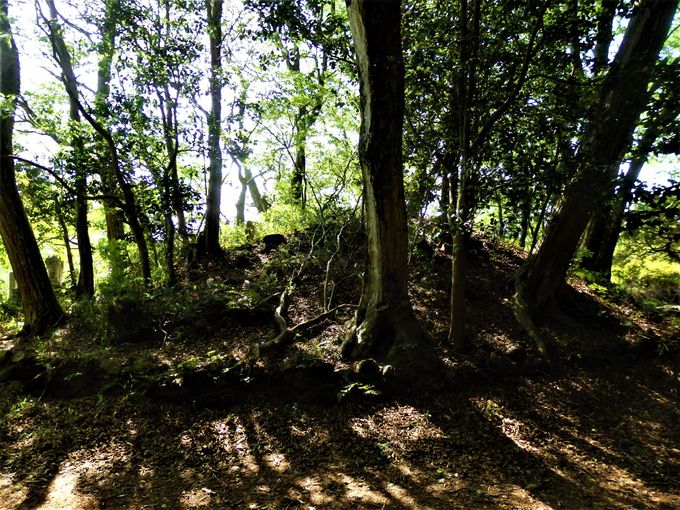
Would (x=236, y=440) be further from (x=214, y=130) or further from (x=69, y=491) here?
(x=214, y=130)

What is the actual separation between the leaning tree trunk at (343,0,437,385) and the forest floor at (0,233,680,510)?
483 mm

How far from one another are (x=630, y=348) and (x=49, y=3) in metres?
13.3

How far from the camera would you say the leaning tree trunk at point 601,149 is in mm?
4508

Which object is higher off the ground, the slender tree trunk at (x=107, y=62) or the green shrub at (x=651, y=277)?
the slender tree trunk at (x=107, y=62)

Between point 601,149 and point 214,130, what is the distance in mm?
7093

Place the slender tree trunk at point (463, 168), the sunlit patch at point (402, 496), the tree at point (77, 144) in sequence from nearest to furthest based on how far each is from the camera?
the sunlit patch at point (402, 496), the slender tree trunk at point (463, 168), the tree at point (77, 144)

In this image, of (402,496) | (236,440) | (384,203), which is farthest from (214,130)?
(402,496)

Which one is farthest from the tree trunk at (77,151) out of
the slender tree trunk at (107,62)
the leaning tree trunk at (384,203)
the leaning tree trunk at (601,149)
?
the leaning tree trunk at (601,149)

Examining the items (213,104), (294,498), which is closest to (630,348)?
(294,498)

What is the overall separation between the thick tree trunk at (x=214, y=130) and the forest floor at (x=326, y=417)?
3073 millimetres

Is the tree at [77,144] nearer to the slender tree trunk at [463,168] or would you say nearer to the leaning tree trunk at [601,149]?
the slender tree trunk at [463,168]

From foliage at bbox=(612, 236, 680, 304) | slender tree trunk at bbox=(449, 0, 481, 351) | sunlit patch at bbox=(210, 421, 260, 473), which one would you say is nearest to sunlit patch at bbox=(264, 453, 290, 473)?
sunlit patch at bbox=(210, 421, 260, 473)

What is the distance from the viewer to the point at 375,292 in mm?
5844

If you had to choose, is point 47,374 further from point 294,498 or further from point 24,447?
point 294,498
